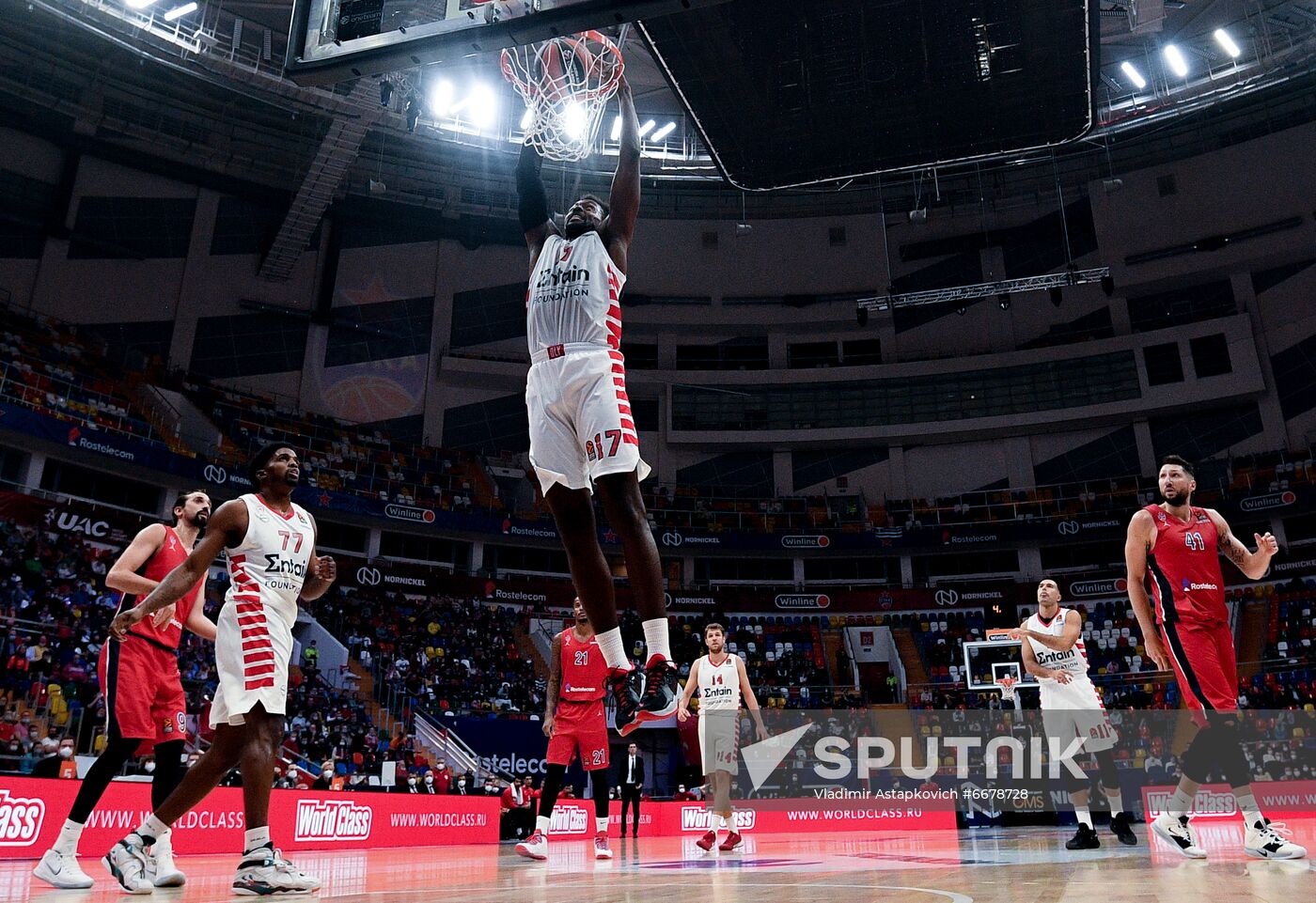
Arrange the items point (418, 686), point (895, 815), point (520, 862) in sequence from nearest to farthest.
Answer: point (520, 862) → point (895, 815) → point (418, 686)

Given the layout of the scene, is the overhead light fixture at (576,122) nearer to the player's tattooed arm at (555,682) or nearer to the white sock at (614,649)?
the player's tattooed arm at (555,682)

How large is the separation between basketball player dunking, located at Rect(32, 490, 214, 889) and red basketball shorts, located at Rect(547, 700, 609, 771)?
363 centimetres

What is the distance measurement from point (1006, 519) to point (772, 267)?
12617 mm

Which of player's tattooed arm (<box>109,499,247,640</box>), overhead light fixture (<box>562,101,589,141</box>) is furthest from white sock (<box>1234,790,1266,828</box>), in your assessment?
overhead light fixture (<box>562,101,589,141</box>)

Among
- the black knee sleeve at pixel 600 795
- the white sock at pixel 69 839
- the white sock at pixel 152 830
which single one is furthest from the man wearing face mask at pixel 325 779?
the white sock at pixel 152 830

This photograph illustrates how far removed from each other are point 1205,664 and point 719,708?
212 inches

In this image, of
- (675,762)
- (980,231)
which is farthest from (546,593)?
(980,231)

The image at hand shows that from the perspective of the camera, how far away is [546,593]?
31125 millimetres

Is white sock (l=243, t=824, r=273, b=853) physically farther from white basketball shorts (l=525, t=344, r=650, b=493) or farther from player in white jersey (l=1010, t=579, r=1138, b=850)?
player in white jersey (l=1010, t=579, r=1138, b=850)

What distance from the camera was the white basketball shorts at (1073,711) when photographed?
880 centimetres

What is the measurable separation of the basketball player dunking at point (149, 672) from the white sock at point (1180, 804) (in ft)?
20.3

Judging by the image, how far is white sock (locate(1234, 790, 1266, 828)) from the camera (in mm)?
5613

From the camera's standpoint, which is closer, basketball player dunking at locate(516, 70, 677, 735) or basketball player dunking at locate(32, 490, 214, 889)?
basketball player dunking at locate(516, 70, 677, 735)

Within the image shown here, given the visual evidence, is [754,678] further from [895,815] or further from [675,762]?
[895,815]
